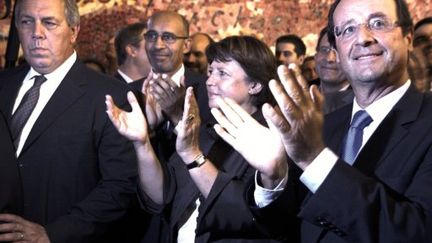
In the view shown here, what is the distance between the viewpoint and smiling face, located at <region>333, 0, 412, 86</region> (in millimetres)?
1761

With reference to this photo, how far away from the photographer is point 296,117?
1.45 m

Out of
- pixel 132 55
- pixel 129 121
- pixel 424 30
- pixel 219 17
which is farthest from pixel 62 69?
pixel 219 17

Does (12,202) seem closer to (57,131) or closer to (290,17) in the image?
(57,131)

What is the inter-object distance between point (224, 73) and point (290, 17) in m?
3.44

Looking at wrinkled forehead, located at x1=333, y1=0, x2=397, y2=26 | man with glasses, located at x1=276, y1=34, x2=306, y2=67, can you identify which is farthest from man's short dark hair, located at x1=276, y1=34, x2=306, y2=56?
wrinkled forehead, located at x1=333, y1=0, x2=397, y2=26

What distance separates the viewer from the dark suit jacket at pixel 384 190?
1.47 metres

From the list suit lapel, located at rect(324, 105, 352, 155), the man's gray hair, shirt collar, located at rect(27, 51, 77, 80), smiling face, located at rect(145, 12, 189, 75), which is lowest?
smiling face, located at rect(145, 12, 189, 75)

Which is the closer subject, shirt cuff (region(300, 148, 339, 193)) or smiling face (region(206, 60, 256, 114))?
shirt cuff (region(300, 148, 339, 193))

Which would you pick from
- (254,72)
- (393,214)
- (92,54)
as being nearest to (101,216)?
(254,72)

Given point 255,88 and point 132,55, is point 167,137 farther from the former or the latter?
point 132,55

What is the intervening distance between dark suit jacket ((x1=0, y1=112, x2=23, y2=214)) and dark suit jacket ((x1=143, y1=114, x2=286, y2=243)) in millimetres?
441

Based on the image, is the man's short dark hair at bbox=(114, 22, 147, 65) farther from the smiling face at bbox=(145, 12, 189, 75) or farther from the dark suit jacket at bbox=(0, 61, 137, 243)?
the dark suit jacket at bbox=(0, 61, 137, 243)

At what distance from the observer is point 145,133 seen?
2.44 metres

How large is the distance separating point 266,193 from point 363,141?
0.27m
